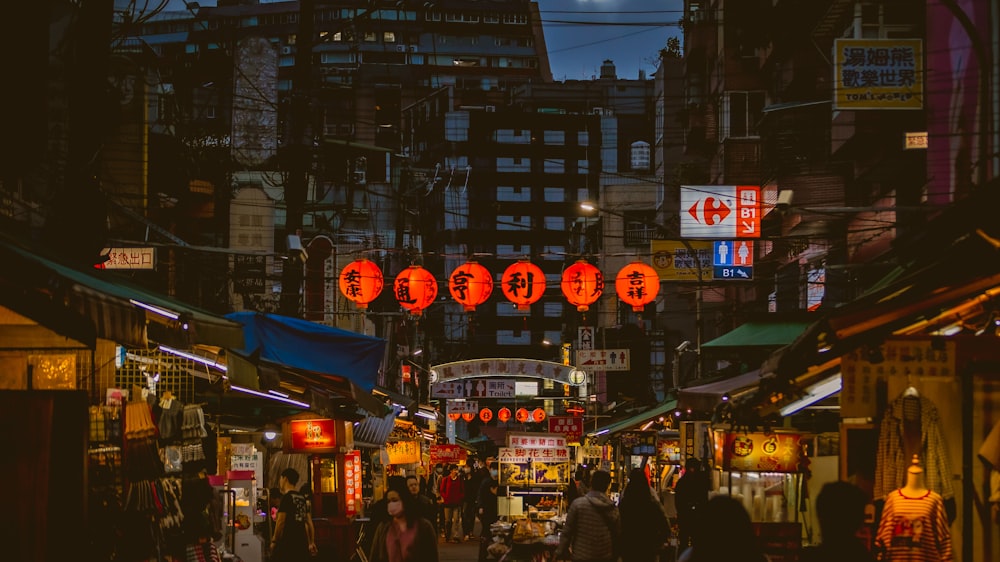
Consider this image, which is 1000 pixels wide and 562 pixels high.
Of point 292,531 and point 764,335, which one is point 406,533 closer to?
point 292,531

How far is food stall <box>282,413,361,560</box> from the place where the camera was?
20.9 metres

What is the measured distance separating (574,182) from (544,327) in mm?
15238

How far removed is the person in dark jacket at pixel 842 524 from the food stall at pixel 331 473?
47.9 feet

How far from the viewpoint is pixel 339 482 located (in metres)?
22.3

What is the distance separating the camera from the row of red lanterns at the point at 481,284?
2514cm

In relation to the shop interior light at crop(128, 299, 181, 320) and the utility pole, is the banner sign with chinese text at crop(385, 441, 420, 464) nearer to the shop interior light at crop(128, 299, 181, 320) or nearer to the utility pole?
the utility pole

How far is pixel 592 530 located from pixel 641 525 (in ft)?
8.66

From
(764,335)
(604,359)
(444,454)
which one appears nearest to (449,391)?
(444,454)

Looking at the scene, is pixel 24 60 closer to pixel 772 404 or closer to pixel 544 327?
pixel 772 404

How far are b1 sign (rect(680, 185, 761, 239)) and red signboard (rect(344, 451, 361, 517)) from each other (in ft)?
29.5

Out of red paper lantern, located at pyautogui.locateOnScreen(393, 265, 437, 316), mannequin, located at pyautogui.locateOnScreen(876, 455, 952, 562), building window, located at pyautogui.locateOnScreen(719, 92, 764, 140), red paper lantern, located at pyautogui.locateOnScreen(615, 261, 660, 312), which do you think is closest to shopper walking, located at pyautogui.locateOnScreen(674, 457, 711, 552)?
red paper lantern, located at pyautogui.locateOnScreen(615, 261, 660, 312)

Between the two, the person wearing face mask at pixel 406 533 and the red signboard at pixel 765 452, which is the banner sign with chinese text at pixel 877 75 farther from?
the person wearing face mask at pixel 406 533

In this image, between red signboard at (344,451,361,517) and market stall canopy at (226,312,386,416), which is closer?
market stall canopy at (226,312,386,416)

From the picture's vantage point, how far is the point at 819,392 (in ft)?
49.1
